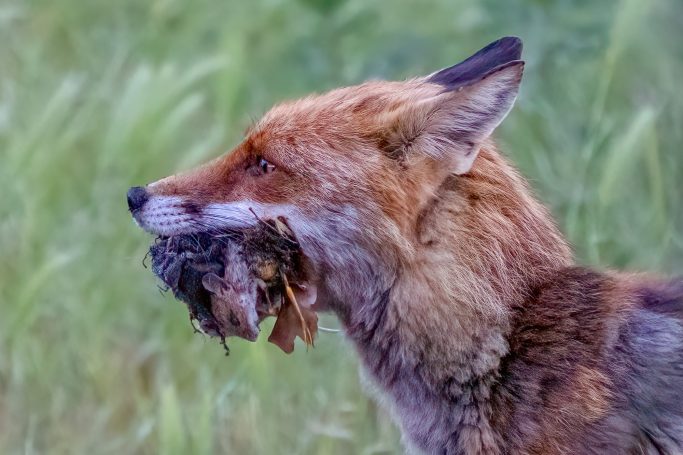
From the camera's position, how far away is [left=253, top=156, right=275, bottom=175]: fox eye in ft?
14.9

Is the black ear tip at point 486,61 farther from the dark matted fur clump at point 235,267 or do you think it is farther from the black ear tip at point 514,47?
the dark matted fur clump at point 235,267

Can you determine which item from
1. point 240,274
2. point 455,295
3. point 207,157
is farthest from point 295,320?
point 207,157

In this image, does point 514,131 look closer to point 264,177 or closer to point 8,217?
point 8,217

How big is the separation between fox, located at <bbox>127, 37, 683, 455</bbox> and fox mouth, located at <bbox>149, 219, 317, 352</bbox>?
54 millimetres

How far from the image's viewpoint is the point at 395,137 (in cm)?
443

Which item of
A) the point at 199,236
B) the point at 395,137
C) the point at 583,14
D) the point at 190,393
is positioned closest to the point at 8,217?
the point at 190,393

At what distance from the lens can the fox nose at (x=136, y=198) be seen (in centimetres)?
447

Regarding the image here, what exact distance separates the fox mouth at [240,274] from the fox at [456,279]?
54mm

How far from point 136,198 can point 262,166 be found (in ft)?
1.64

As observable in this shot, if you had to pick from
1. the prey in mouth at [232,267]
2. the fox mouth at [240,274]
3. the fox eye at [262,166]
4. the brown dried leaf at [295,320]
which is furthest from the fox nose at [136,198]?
the brown dried leaf at [295,320]

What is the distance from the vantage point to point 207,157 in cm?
786

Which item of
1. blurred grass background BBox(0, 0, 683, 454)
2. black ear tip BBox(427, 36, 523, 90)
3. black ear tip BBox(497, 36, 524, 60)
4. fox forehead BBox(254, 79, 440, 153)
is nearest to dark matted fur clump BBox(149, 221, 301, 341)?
fox forehead BBox(254, 79, 440, 153)

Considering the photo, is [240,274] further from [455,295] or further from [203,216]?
[455,295]

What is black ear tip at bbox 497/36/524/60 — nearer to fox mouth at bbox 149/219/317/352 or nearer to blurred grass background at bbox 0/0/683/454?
fox mouth at bbox 149/219/317/352
